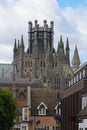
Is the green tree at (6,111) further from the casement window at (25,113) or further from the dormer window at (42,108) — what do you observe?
the dormer window at (42,108)

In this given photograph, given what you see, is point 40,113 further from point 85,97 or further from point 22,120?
point 85,97

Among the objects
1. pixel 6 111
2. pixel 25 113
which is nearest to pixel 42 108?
pixel 25 113

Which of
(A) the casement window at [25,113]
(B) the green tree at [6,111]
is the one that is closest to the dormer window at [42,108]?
(A) the casement window at [25,113]

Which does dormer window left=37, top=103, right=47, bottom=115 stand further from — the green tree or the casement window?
the green tree

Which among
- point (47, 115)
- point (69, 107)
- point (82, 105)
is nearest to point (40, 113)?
point (47, 115)

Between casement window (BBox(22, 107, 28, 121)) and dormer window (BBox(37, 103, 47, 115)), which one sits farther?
casement window (BBox(22, 107, 28, 121))

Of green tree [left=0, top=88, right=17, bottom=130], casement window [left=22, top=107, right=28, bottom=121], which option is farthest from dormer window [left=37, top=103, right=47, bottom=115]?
green tree [left=0, top=88, right=17, bottom=130]

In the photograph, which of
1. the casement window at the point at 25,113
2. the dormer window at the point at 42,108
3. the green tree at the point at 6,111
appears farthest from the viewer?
the casement window at the point at 25,113

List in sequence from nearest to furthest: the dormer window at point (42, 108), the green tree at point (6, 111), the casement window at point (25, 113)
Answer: the green tree at point (6, 111) < the dormer window at point (42, 108) < the casement window at point (25, 113)

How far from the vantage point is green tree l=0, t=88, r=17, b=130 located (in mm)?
98312

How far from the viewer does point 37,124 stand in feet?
331

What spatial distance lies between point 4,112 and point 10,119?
148cm

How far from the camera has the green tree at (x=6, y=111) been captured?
9831 cm

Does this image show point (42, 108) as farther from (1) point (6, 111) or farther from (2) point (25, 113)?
(1) point (6, 111)
